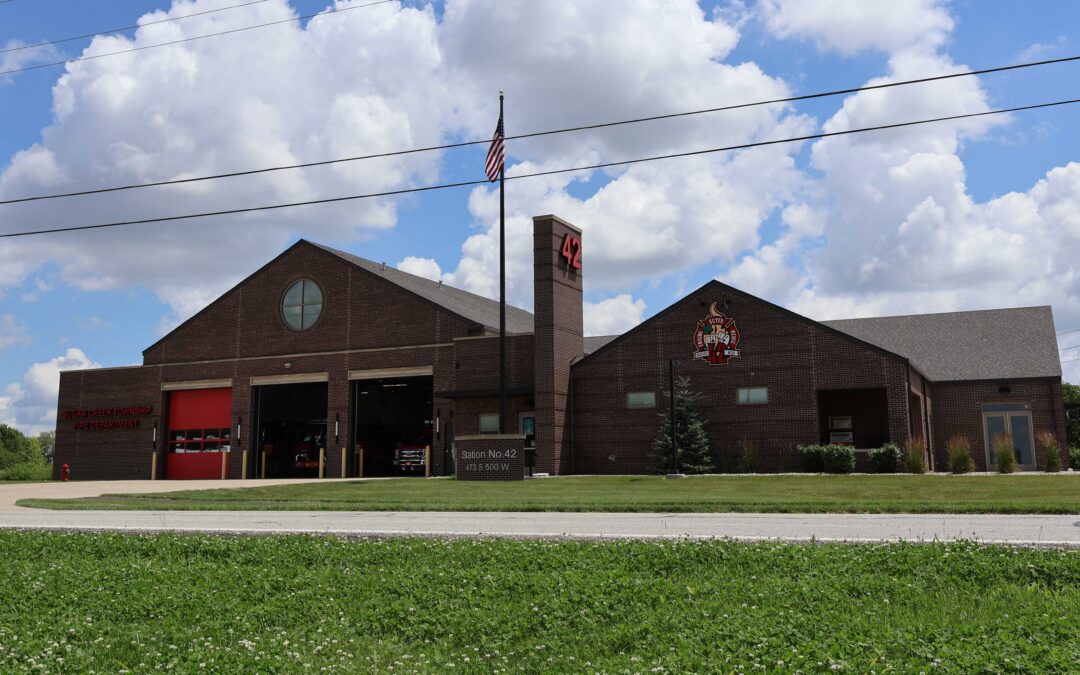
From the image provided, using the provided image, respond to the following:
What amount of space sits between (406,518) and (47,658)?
31.1 feet

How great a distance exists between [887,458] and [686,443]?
7187 millimetres

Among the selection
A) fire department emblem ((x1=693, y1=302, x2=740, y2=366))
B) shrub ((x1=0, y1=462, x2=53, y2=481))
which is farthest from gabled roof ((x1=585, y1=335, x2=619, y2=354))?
shrub ((x1=0, y1=462, x2=53, y2=481))

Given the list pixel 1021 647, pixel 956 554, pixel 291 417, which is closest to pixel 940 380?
pixel 291 417

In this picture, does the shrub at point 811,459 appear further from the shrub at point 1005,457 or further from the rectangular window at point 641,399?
the rectangular window at point 641,399

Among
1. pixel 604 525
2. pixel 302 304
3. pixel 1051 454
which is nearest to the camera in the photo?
pixel 604 525

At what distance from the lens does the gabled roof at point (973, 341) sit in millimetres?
39906

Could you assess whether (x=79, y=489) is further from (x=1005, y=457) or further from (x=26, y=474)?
(x=1005, y=457)

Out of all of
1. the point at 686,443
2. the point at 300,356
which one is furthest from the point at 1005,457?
the point at 300,356

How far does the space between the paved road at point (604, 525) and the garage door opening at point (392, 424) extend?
24.1 metres

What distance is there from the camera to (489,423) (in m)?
39.8

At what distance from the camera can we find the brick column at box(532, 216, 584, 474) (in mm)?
37562

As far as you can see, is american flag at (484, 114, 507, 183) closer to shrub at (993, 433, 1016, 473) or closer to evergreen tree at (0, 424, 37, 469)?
shrub at (993, 433, 1016, 473)

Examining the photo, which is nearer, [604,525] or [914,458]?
[604,525]

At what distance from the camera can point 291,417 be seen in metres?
47.8
